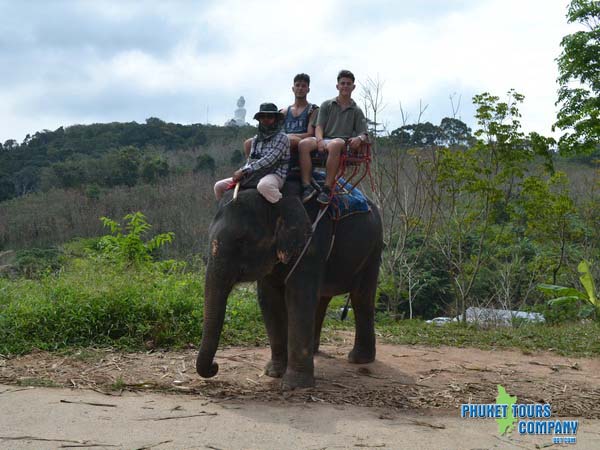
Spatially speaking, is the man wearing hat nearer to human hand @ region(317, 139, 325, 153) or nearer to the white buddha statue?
human hand @ region(317, 139, 325, 153)

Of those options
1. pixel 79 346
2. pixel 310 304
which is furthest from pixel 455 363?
pixel 79 346

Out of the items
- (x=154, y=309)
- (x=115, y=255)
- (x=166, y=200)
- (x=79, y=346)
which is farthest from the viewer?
(x=166, y=200)

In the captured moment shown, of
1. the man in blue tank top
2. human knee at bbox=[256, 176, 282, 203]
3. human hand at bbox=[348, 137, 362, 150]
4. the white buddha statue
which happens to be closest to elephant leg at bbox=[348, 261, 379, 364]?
human hand at bbox=[348, 137, 362, 150]

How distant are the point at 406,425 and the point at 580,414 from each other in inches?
67.7

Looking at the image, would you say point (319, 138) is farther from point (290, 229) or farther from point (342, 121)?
point (290, 229)

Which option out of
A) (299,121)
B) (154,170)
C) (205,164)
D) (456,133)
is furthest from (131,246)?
(205,164)

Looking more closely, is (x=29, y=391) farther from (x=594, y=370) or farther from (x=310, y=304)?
(x=594, y=370)

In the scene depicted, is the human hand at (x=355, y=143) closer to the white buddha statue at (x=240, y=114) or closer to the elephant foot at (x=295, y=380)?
the elephant foot at (x=295, y=380)

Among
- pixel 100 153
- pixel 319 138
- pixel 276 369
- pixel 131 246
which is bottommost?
pixel 276 369

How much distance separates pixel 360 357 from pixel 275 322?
133 cm

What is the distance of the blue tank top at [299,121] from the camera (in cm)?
660

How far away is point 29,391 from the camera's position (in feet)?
16.8

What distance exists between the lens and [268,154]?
567 centimetres

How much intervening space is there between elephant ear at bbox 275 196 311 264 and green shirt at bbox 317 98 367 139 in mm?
1259
